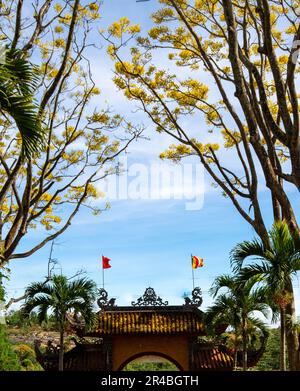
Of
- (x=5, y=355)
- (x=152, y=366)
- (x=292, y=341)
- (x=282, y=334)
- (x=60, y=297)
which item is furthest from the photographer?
(x=152, y=366)

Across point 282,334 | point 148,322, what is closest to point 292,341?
point 282,334

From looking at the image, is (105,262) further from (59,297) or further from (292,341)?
(292,341)

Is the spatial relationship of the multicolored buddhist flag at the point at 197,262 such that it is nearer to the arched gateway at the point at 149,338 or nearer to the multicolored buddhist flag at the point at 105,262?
the arched gateway at the point at 149,338

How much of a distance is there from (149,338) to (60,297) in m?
5.08

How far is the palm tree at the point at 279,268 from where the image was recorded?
970cm

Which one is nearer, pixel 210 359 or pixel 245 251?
pixel 245 251

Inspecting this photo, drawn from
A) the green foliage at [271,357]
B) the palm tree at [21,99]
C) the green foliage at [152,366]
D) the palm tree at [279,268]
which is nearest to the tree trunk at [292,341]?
the palm tree at [279,268]

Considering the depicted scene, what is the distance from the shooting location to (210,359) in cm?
1853

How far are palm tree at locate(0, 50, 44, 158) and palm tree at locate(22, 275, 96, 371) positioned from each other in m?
9.09

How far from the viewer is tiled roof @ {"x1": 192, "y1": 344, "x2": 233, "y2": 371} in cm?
1831

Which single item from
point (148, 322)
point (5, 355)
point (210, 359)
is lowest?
point (5, 355)

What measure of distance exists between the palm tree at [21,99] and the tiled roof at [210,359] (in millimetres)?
13783

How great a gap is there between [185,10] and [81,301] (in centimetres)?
710
